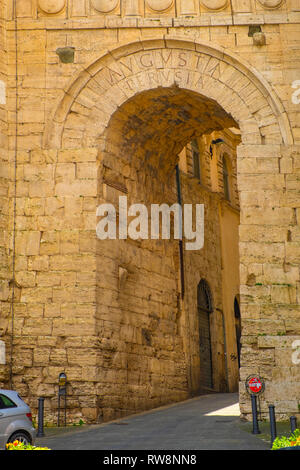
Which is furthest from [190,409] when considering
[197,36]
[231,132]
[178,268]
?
[231,132]

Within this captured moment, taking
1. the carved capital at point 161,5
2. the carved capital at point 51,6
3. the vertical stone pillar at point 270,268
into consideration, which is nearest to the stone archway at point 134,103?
the vertical stone pillar at point 270,268

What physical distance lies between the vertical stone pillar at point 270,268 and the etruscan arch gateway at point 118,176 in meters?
0.03

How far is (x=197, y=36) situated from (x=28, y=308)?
6.29 m

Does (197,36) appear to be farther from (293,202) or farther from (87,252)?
(87,252)

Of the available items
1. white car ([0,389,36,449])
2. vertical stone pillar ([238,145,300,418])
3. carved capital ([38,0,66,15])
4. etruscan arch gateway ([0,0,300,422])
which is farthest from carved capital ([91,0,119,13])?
white car ([0,389,36,449])

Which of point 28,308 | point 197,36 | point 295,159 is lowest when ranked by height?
point 28,308

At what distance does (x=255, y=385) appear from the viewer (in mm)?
12359

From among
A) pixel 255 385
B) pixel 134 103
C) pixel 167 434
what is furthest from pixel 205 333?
pixel 167 434

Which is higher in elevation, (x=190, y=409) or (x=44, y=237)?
(x=44, y=237)

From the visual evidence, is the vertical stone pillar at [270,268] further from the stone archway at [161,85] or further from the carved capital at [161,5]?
the carved capital at [161,5]

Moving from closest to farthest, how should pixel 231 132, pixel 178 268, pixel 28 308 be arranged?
pixel 28 308 → pixel 178 268 → pixel 231 132

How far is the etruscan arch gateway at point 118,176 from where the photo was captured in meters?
13.0

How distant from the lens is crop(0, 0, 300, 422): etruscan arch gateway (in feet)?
42.5

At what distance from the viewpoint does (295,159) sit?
44.0 feet
